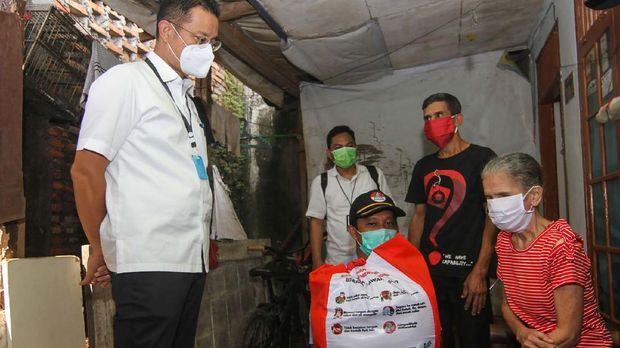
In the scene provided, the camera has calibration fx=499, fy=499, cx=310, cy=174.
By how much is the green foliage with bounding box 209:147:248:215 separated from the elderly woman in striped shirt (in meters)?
4.48

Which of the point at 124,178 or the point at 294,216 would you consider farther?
the point at 294,216

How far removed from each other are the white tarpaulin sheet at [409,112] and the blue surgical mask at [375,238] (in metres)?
2.97

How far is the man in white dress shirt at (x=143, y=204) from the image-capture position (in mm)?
1689

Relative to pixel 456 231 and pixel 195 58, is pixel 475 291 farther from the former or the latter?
pixel 195 58

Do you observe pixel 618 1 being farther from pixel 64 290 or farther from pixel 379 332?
pixel 64 290

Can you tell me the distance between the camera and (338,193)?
3.73 meters

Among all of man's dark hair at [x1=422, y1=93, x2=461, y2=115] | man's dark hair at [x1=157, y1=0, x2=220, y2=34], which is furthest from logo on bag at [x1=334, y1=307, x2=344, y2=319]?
man's dark hair at [x1=422, y1=93, x2=461, y2=115]

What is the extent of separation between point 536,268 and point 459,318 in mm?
982

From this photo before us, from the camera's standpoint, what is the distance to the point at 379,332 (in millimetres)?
2025

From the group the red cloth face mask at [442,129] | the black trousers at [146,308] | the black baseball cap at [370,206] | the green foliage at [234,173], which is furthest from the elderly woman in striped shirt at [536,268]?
the green foliage at [234,173]

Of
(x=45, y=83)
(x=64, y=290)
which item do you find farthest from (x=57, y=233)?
(x=64, y=290)

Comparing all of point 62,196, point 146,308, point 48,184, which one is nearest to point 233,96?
point 62,196

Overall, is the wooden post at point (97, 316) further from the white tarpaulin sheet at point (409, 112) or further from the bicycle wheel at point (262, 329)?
the white tarpaulin sheet at point (409, 112)

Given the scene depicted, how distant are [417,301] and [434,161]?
1.34 meters
